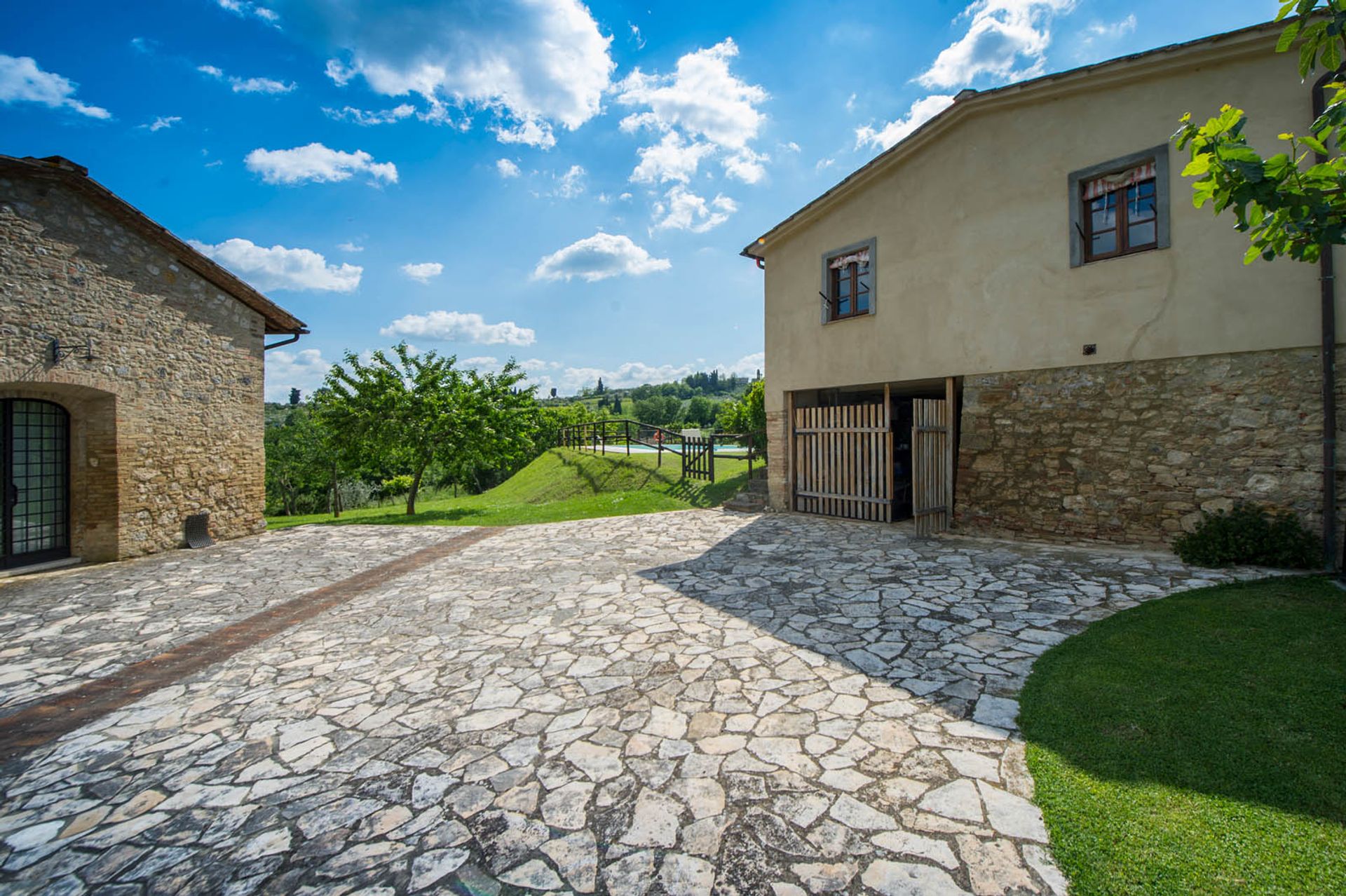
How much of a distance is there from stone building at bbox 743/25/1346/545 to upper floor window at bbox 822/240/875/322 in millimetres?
38

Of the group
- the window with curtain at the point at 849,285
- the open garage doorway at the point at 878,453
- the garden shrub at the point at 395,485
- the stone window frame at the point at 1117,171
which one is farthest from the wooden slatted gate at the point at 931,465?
the garden shrub at the point at 395,485

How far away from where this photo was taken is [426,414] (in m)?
15.0

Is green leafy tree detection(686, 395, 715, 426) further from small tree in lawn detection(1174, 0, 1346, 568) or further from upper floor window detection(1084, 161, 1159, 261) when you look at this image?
small tree in lawn detection(1174, 0, 1346, 568)

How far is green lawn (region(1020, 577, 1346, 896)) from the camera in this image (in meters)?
2.26

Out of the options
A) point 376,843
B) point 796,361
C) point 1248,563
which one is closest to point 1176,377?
point 1248,563

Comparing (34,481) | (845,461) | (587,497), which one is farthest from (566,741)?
(587,497)

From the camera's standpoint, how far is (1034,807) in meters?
2.68

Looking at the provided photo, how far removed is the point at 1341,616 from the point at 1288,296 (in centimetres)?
390

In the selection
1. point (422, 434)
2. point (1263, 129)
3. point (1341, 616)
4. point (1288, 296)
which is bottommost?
point (1341, 616)

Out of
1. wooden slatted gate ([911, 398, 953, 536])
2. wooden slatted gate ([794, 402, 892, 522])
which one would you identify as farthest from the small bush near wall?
wooden slatted gate ([794, 402, 892, 522])

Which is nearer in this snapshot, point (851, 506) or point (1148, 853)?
point (1148, 853)

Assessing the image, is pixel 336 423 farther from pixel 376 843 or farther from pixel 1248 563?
pixel 1248 563

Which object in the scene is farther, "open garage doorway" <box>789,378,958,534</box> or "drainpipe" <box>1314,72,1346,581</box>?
"open garage doorway" <box>789,378,958,534</box>

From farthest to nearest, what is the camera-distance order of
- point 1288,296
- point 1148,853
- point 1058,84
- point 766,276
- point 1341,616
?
point 766,276 < point 1058,84 < point 1288,296 < point 1341,616 < point 1148,853
